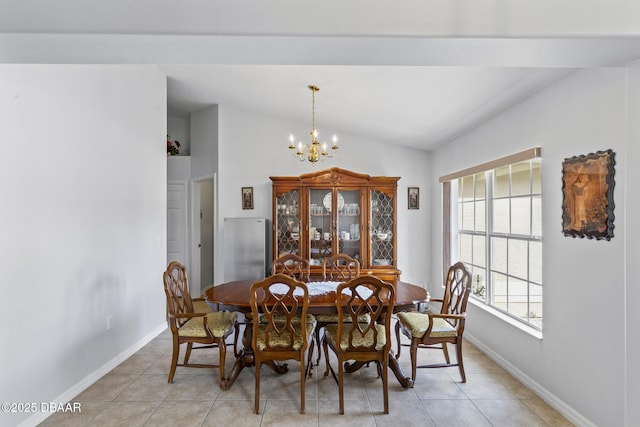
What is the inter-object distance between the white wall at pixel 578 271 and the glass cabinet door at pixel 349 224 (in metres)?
2.14

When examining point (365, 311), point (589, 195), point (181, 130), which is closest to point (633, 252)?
point (589, 195)

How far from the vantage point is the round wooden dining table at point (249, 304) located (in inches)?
100

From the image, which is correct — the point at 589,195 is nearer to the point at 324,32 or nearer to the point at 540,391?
the point at 540,391

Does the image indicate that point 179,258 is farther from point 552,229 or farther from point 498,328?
point 552,229

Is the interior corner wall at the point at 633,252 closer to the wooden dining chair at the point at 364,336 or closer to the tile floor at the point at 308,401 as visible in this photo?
the tile floor at the point at 308,401

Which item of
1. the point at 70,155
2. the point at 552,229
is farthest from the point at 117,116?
the point at 552,229

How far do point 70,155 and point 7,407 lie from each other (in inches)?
67.7

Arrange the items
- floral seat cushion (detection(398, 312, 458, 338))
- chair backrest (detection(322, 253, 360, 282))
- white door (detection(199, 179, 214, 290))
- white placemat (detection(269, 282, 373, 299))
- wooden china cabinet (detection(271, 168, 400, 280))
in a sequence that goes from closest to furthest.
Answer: floral seat cushion (detection(398, 312, 458, 338)) < white placemat (detection(269, 282, 373, 299)) < chair backrest (detection(322, 253, 360, 282)) < wooden china cabinet (detection(271, 168, 400, 280)) < white door (detection(199, 179, 214, 290))

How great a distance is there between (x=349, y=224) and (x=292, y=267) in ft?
3.26

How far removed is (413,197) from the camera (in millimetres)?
5047

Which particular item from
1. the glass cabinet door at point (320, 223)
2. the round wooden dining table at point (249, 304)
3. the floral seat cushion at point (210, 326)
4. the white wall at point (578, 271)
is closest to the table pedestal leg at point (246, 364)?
the round wooden dining table at point (249, 304)

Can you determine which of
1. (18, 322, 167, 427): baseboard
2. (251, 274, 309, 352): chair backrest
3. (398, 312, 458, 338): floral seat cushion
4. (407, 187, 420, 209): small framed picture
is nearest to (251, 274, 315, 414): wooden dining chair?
(251, 274, 309, 352): chair backrest

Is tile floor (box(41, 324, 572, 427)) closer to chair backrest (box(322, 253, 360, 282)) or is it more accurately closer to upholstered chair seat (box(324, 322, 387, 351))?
upholstered chair seat (box(324, 322, 387, 351))

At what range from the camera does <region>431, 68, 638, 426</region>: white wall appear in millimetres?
1943
